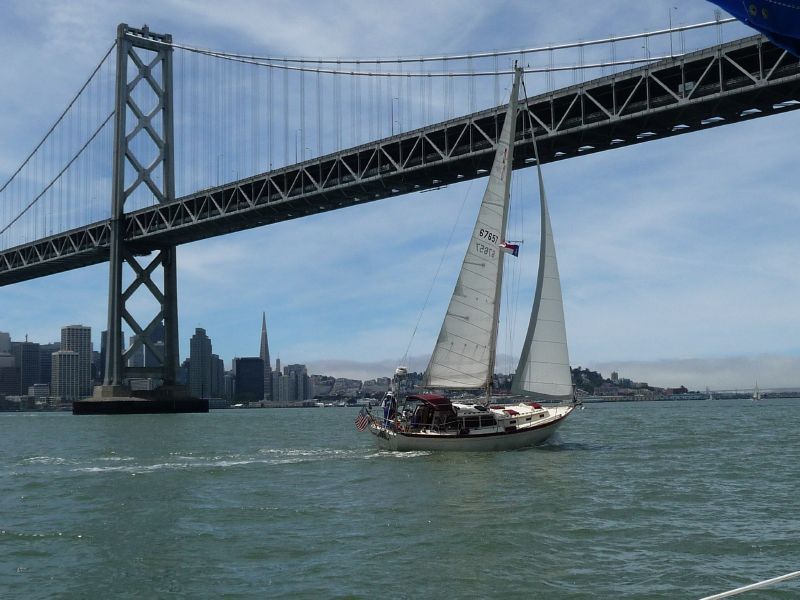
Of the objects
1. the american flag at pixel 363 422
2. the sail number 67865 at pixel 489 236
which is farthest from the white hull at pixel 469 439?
the sail number 67865 at pixel 489 236

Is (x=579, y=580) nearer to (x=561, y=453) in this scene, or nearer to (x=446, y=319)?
(x=561, y=453)

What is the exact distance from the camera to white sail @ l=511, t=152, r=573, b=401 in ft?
79.1

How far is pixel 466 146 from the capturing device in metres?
44.2

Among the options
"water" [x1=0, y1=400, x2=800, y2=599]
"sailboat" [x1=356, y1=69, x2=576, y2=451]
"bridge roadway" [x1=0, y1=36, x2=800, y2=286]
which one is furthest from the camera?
"bridge roadway" [x1=0, y1=36, x2=800, y2=286]

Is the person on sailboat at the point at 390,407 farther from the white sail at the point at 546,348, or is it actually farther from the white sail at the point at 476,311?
the white sail at the point at 546,348

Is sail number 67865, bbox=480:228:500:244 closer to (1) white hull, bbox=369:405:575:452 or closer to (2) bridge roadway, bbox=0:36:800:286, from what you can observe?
(1) white hull, bbox=369:405:575:452

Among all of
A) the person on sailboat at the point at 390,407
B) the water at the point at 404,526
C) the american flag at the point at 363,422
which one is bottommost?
the water at the point at 404,526

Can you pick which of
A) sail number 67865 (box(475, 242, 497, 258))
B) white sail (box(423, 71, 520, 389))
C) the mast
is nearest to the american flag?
white sail (box(423, 71, 520, 389))

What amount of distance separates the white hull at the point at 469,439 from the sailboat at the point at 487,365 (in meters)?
0.03

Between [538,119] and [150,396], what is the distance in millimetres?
34550

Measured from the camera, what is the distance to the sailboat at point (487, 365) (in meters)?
23.2

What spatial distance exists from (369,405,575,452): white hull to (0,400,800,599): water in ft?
1.44

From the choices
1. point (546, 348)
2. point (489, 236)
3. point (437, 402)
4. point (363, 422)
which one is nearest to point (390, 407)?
point (363, 422)

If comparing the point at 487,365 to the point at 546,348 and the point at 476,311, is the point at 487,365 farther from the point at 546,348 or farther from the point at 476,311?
the point at 546,348
